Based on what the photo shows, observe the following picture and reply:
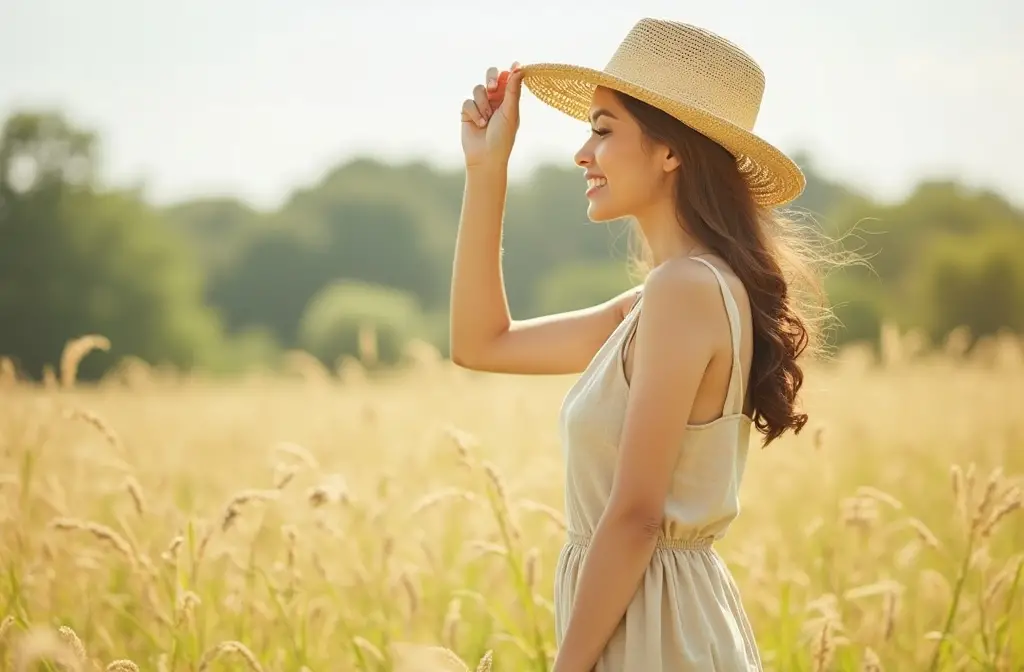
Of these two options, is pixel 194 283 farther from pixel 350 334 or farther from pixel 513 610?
pixel 513 610

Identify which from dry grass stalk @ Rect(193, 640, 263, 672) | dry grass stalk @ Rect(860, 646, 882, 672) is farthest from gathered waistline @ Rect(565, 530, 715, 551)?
dry grass stalk @ Rect(193, 640, 263, 672)

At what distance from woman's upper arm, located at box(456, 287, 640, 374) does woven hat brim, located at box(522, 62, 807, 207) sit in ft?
1.48

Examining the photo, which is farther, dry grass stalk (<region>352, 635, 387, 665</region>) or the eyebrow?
dry grass stalk (<region>352, 635, 387, 665</region>)

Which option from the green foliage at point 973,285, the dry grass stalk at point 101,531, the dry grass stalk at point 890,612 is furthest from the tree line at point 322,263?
the dry grass stalk at point 101,531

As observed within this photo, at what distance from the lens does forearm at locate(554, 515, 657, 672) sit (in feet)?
6.34

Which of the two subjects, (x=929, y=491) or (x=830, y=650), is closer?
(x=830, y=650)

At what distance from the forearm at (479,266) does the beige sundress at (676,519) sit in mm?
571

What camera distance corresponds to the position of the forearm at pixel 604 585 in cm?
193

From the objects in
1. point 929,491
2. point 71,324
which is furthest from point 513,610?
point 71,324

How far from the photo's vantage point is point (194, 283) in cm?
4125

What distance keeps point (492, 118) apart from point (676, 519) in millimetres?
1065

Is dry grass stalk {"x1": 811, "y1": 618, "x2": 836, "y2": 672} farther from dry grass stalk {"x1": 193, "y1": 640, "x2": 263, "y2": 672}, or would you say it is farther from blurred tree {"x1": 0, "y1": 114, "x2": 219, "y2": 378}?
blurred tree {"x1": 0, "y1": 114, "x2": 219, "y2": 378}

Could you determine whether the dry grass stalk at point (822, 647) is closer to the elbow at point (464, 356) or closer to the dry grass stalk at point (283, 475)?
the elbow at point (464, 356)

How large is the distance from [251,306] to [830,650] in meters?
49.1
